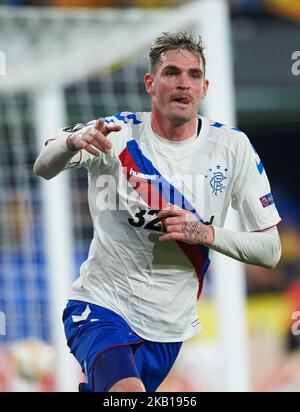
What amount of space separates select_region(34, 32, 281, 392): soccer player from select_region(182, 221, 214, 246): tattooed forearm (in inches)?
7.4

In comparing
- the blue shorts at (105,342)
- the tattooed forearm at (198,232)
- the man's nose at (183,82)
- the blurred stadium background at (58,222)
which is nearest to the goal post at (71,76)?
the blurred stadium background at (58,222)

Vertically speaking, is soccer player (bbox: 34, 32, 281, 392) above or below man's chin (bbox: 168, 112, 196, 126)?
below

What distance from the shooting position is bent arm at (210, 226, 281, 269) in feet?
14.3

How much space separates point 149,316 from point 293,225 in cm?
1365

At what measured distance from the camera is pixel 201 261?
476 cm

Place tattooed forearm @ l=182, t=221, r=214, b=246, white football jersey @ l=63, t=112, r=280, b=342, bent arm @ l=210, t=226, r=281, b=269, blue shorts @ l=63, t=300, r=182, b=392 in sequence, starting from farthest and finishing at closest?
1. white football jersey @ l=63, t=112, r=280, b=342
2. blue shorts @ l=63, t=300, r=182, b=392
3. bent arm @ l=210, t=226, r=281, b=269
4. tattooed forearm @ l=182, t=221, r=214, b=246

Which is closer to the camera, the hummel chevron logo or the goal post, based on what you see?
the hummel chevron logo

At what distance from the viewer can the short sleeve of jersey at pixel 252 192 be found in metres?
4.65

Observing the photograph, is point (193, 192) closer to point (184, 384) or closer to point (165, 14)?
point (165, 14)

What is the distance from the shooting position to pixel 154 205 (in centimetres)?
458

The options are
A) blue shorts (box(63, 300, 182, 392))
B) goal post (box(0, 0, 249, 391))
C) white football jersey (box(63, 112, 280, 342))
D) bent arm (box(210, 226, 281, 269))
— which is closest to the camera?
bent arm (box(210, 226, 281, 269))

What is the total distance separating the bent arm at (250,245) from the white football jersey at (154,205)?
0.09 meters

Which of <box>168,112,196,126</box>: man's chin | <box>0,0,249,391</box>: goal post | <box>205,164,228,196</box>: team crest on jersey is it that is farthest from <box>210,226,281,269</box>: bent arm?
<box>0,0,249,391</box>: goal post

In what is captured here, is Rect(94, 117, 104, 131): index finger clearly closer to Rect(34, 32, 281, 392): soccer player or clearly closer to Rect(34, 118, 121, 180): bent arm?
Rect(34, 118, 121, 180): bent arm
